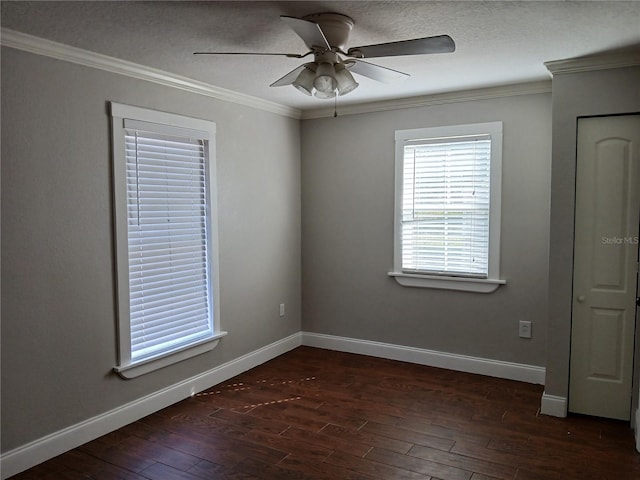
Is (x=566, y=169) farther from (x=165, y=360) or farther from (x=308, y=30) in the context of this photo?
(x=165, y=360)

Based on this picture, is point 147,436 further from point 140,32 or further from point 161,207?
point 140,32

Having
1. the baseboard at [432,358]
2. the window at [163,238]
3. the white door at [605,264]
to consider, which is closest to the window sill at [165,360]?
the window at [163,238]

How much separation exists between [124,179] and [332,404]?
2145 mm

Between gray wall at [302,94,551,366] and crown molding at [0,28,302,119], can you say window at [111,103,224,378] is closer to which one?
crown molding at [0,28,302,119]

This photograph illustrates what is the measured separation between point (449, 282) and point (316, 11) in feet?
8.76

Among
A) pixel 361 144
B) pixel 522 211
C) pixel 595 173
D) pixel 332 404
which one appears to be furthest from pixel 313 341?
pixel 595 173

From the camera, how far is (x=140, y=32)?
2572 mm

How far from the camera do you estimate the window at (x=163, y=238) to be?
319 centimetres

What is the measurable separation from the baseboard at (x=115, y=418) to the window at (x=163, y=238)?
0.78 feet

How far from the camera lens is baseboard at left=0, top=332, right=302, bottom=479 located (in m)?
2.67

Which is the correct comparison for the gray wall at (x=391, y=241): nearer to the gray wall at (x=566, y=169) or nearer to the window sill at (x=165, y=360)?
the gray wall at (x=566, y=169)

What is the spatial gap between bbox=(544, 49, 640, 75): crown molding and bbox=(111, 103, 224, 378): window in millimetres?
2506

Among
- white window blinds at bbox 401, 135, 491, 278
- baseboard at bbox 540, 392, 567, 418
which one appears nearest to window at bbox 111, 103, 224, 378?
white window blinds at bbox 401, 135, 491, 278

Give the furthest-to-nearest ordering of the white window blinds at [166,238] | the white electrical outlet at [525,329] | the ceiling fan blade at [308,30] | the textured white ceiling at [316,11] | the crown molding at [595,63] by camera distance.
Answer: the white electrical outlet at [525,329] < the white window blinds at [166,238] < the crown molding at [595,63] < the textured white ceiling at [316,11] < the ceiling fan blade at [308,30]
